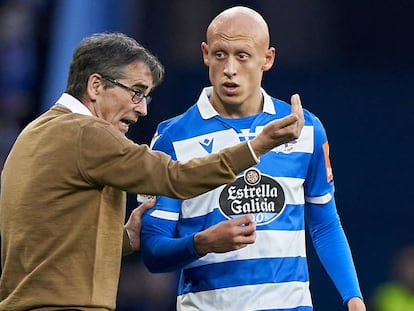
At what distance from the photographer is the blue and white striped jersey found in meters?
5.50

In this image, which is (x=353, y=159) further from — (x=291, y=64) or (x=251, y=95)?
(x=251, y=95)

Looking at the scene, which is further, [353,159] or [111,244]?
[353,159]

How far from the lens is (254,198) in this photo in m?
5.52

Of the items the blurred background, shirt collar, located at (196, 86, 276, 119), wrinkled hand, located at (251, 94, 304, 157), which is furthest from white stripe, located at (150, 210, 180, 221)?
the blurred background

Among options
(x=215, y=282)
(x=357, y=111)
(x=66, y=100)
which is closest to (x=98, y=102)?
(x=66, y=100)

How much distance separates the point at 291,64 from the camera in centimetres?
1066

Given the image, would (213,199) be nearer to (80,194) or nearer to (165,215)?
(165,215)

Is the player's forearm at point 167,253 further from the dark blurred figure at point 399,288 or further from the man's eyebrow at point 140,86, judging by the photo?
the dark blurred figure at point 399,288

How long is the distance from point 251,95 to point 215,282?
2.61 ft

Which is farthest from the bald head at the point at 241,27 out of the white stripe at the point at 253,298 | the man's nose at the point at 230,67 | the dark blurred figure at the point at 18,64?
the dark blurred figure at the point at 18,64

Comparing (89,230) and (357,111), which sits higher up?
(357,111)

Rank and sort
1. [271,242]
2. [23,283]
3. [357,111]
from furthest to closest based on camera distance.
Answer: [357,111], [271,242], [23,283]

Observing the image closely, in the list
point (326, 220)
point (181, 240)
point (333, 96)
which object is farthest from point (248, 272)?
point (333, 96)

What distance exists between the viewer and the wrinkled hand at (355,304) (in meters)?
5.54
